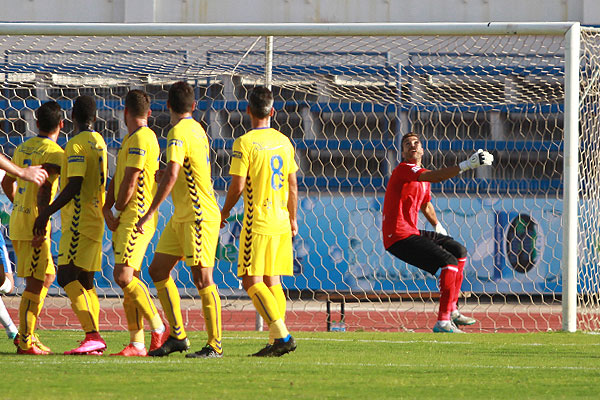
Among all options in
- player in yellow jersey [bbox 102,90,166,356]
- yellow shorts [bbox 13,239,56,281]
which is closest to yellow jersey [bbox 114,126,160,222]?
player in yellow jersey [bbox 102,90,166,356]

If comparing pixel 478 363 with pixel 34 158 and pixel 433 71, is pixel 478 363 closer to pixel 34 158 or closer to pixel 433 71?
pixel 34 158

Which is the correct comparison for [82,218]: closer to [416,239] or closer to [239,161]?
[239,161]

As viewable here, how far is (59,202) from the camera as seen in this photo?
233 inches

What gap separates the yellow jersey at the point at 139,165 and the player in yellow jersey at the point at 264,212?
0.49 meters

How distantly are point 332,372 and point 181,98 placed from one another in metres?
1.86

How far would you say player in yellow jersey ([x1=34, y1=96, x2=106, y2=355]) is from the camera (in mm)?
5996

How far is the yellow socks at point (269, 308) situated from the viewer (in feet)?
19.3

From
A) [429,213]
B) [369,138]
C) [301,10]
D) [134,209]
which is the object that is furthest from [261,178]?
[301,10]

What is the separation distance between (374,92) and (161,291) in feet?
22.7

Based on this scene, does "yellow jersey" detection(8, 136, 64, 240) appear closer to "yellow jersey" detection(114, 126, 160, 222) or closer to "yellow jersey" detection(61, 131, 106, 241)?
"yellow jersey" detection(61, 131, 106, 241)

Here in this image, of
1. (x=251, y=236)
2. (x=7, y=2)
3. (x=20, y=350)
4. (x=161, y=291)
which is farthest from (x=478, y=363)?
(x=7, y=2)

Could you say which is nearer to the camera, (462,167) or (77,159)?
(77,159)

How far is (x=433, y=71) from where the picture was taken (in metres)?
12.0

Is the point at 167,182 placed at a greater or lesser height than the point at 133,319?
greater
